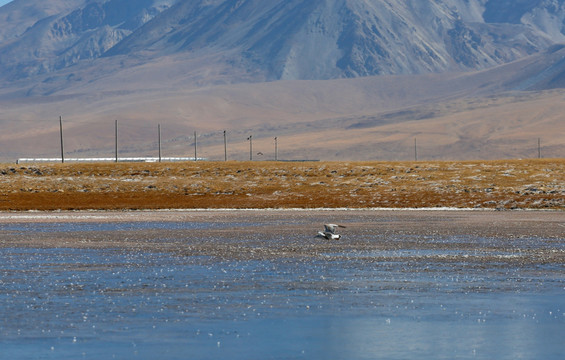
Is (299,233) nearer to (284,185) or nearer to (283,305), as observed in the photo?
(283,305)

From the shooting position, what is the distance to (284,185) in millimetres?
82000

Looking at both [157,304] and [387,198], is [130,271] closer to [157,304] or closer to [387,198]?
[157,304]

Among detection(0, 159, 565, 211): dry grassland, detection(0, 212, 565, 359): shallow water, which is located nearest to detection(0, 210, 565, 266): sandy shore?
detection(0, 212, 565, 359): shallow water

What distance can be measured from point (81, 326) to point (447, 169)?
67.5 metres

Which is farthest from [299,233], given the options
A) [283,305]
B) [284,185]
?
[284,185]

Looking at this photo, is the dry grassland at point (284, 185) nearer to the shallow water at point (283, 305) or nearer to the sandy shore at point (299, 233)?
the sandy shore at point (299, 233)

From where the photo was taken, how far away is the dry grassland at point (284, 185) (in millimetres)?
72500

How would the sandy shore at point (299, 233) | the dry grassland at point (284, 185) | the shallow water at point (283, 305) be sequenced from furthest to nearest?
1. the dry grassland at point (284, 185)
2. the sandy shore at point (299, 233)
3. the shallow water at point (283, 305)

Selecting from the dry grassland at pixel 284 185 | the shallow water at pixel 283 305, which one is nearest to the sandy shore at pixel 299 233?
the shallow water at pixel 283 305

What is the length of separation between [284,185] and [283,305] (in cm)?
5812

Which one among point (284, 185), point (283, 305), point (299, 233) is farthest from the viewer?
point (284, 185)

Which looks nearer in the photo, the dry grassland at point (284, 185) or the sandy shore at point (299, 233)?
the sandy shore at point (299, 233)

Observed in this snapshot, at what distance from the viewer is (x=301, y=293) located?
85.1 feet

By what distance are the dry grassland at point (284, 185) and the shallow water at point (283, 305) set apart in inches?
1418
